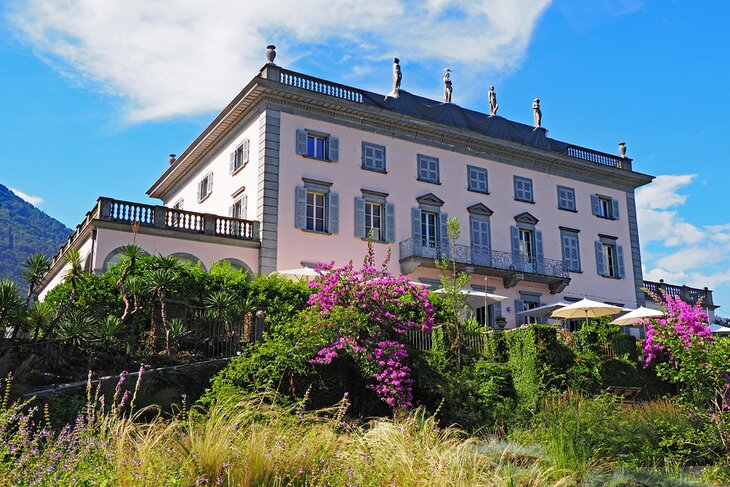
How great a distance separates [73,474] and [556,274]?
2513 centimetres

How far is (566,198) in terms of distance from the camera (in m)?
30.8

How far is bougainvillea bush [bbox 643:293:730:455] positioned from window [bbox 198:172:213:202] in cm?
1916

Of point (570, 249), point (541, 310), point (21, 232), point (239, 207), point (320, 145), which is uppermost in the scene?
point (21, 232)

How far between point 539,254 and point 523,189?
8.65ft

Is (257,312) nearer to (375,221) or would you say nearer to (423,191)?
(375,221)

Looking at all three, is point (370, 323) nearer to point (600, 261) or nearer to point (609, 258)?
point (600, 261)

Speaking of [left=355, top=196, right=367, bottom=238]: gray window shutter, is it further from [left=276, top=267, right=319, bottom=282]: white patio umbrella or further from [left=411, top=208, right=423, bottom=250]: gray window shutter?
[left=276, top=267, right=319, bottom=282]: white patio umbrella

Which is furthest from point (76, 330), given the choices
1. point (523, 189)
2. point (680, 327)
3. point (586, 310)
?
point (523, 189)

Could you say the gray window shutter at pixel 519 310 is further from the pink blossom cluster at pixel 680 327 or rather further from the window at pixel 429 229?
the pink blossom cluster at pixel 680 327

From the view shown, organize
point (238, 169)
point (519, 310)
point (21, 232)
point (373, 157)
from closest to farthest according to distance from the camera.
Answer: point (238, 169), point (373, 157), point (519, 310), point (21, 232)

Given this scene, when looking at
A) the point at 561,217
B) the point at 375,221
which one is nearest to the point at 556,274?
the point at 561,217

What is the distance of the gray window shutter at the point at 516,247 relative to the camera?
2798 cm

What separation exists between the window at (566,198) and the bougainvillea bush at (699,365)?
18.8 meters

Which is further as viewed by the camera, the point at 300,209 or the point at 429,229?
the point at 429,229
